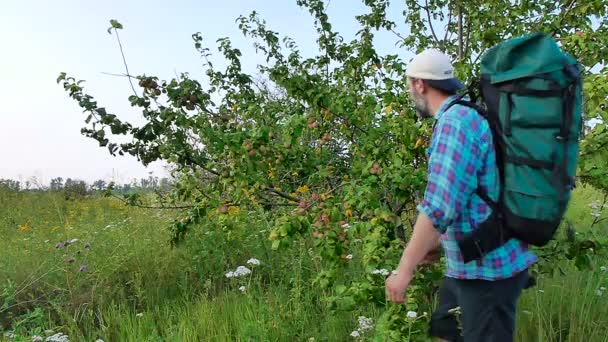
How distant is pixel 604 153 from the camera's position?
293 centimetres

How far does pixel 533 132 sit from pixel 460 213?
15.0 inches

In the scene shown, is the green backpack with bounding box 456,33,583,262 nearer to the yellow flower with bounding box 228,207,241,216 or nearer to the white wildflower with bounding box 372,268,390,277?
the white wildflower with bounding box 372,268,390,277

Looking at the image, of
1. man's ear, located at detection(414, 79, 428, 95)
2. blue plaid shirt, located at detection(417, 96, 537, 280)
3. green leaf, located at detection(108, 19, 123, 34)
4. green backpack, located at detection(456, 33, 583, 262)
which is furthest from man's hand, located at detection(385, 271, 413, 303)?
green leaf, located at detection(108, 19, 123, 34)

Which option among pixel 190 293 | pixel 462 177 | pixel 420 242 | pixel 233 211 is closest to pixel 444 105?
pixel 462 177

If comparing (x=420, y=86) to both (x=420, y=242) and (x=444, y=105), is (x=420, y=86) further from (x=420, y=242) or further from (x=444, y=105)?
(x=420, y=242)

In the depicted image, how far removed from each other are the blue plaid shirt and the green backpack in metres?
0.04

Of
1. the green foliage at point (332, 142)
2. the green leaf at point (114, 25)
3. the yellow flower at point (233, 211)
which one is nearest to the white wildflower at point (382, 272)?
the green foliage at point (332, 142)

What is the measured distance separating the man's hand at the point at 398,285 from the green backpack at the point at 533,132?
317mm

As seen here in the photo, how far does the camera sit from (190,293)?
15.5ft

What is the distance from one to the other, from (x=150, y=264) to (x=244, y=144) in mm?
2344

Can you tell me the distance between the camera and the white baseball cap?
2115mm

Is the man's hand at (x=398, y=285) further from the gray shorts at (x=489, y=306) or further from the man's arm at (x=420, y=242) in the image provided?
the gray shorts at (x=489, y=306)

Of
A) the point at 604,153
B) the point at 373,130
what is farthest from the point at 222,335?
the point at 604,153

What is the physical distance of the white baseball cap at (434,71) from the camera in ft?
6.94
